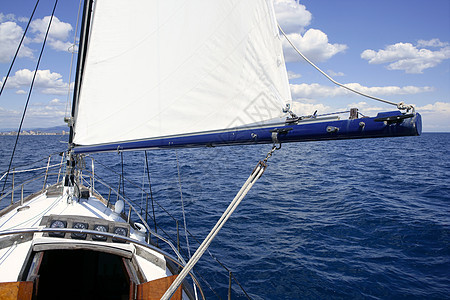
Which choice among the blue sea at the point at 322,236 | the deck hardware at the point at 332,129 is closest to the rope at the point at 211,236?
the deck hardware at the point at 332,129

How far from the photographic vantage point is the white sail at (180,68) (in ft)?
13.3

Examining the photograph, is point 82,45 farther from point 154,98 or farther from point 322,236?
point 322,236

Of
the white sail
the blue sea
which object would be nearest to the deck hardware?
the white sail

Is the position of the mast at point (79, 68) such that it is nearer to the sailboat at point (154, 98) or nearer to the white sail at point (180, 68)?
the sailboat at point (154, 98)

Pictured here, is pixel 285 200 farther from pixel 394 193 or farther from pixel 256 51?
pixel 256 51

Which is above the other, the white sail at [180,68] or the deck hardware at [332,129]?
the white sail at [180,68]

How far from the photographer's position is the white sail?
406 centimetres

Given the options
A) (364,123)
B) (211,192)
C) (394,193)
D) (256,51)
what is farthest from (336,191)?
(364,123)

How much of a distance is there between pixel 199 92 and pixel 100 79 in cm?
190

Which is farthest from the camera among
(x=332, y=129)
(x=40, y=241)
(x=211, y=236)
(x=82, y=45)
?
(x=82, y=45)

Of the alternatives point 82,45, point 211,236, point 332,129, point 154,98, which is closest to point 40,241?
point 154,98

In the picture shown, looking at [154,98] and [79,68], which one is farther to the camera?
[79,68]

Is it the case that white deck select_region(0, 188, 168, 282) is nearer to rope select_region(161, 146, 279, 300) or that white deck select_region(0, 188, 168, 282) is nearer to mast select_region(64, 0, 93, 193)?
mast select_region(64, 0, 93, 193)

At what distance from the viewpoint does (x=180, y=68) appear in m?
4.30
